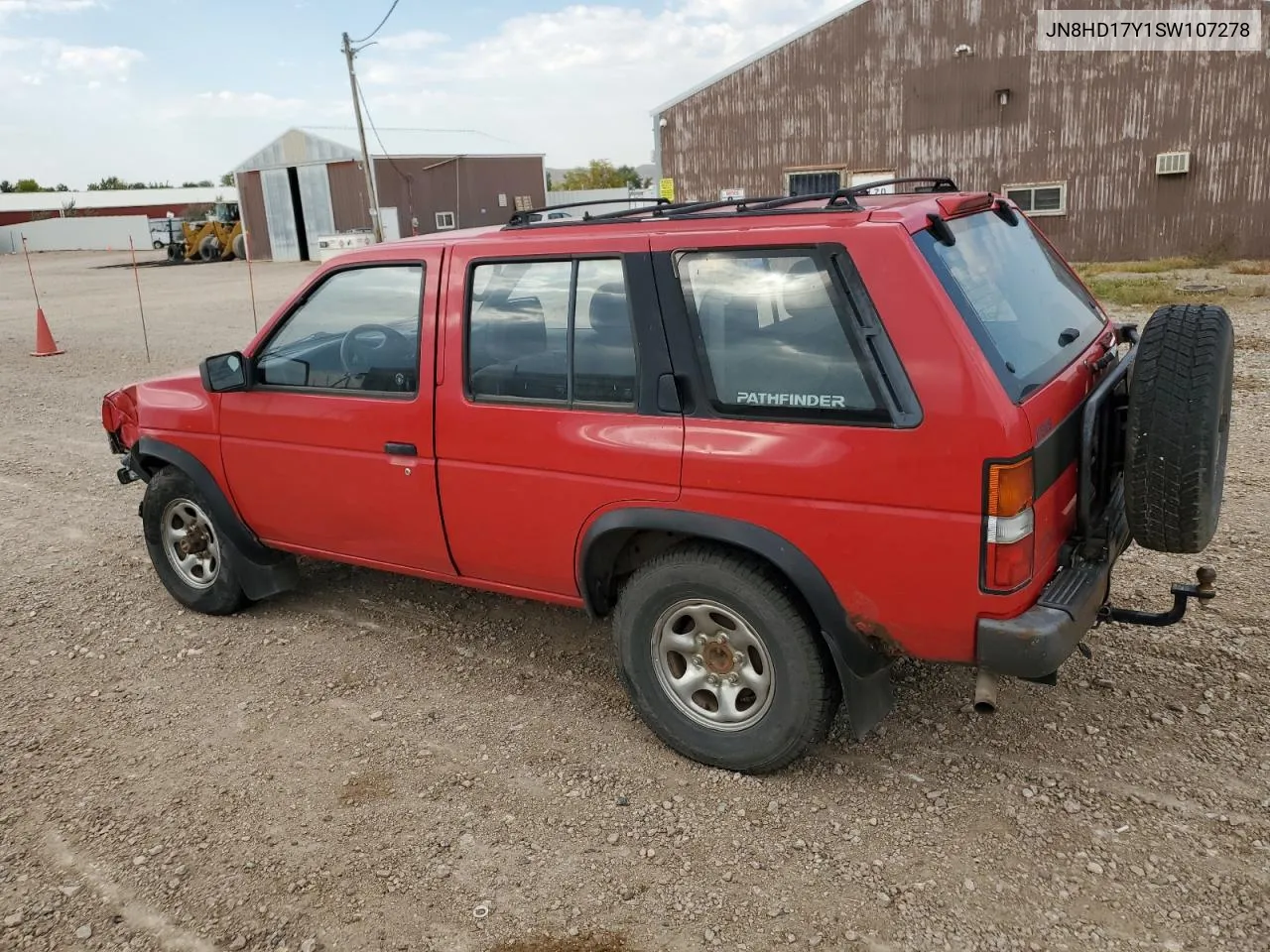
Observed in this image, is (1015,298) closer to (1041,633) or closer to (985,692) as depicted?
(1041,633)

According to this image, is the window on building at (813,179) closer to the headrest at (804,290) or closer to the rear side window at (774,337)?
the rear side window at (774,337)

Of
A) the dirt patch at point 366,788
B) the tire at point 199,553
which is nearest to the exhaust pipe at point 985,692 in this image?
the dirt patch at point 366,788

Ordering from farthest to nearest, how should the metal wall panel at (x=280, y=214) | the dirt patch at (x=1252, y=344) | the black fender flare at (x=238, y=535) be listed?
the metal wall panel at (x=280, y=214) → the dirt patch at (x=1252, y=344) → the black fender flare at (x=238, y=535)

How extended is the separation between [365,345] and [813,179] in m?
19.4

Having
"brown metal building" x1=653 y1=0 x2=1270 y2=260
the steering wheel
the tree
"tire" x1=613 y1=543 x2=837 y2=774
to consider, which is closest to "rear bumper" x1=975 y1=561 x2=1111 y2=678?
"tire" x1=613 y1=543 x2=837 y2=774

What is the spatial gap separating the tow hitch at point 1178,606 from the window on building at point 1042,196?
1907 centimetres

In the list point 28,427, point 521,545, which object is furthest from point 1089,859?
point 28,427

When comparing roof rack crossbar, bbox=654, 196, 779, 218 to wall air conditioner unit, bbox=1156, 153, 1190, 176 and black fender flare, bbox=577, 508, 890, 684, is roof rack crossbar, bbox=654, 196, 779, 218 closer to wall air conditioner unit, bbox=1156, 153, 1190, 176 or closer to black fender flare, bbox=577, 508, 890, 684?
black fender flare, bbox=577, 508, 890, 684

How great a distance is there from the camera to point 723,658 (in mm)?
3373

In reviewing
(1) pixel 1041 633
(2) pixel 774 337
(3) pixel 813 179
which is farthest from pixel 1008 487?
(3) pixel 813 179

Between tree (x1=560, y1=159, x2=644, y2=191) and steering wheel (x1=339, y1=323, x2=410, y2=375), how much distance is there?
196 ft

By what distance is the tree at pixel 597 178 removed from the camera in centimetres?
6412

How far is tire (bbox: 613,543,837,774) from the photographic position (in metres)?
3.17

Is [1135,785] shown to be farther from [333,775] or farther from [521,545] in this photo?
[333,775]
